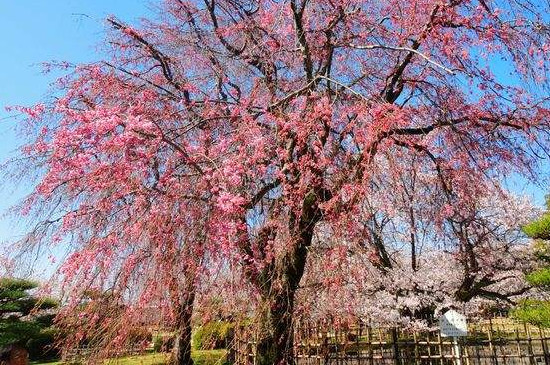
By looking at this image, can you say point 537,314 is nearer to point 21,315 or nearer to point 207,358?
point 207,358

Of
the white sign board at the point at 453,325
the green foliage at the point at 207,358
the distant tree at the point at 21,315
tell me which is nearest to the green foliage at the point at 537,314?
the white sign board at the point at 453,325

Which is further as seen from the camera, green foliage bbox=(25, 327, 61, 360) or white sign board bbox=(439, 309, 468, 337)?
green foliage bbox=(25, 327, 61, 360)

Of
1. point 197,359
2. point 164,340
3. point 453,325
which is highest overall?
point 453,325

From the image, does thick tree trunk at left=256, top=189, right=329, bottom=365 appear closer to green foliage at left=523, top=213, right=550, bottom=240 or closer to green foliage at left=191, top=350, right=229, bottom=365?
green foliage at left=191, top=350, right=229, bottom=365

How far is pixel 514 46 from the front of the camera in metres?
4.85

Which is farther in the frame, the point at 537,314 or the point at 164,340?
the point at 537,314

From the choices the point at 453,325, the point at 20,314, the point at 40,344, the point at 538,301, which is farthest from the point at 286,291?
the point at 40,344

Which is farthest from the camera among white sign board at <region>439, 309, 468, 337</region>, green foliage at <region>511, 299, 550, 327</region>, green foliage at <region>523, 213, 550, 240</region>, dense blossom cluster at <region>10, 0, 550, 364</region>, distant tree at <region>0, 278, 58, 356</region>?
distant tree at <region>0, 278, 58, 356</region>

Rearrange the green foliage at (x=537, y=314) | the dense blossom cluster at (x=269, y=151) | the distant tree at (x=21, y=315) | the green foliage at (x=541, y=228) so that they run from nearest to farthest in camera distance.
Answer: the dense blossom cluster at (x=269, y=151) → the green foliage at (x=537, y=314) → the green foliage at (x=541, y=228) → the distant tree at (x=21, y=315)

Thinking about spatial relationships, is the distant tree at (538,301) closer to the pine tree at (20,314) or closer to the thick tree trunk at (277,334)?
the thick tree trunk at (277,334)

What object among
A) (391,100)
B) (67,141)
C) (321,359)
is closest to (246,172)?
(67,141)

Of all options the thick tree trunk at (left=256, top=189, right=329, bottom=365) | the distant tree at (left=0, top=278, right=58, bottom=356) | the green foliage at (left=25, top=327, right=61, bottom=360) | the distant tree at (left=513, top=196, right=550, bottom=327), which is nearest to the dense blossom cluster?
the thick tree trunk at (left=256, top=189, right=329, bottom=365)

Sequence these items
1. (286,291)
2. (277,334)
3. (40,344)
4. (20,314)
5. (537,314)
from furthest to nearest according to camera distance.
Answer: (40,344) < (20,314) < (537,314) < (277,334) < (286,291)

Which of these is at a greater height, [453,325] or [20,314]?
[20,314]
